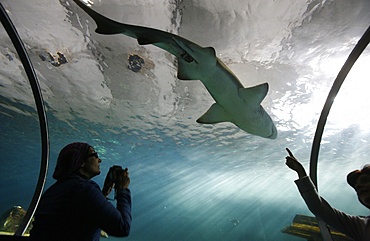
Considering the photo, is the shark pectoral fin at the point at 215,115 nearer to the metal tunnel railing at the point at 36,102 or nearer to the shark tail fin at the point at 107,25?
the shark tail fin at the point at 107,25

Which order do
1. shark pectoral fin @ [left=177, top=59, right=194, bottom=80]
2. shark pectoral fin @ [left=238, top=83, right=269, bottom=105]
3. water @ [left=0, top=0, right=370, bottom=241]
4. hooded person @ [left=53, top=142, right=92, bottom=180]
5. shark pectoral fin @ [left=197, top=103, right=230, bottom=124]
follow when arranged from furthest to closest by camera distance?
1. water @ [left=0, top=0, right=370, bottom=241]
2. shark pectoral fin @ [left=197, top=103, right=230, bottom=124]
3. shark pectoral fin @ [left=238, top=83, right=269, bottom=105]
4. shark pectoral fin @ [left=177, top=59, right=194, bottom=80]
5. hooded person @ [left=53, top=142, right=92, bottom=180]

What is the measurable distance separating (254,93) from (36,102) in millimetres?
3465

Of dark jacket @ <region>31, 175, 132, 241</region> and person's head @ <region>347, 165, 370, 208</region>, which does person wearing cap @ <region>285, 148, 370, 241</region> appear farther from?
dark jacket @ <region>31, 175, 132, 241</region>

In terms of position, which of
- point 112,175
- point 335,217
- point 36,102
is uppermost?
point 36,102

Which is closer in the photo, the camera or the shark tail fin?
the camera

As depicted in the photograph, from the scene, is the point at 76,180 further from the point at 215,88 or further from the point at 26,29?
the point at 26,29

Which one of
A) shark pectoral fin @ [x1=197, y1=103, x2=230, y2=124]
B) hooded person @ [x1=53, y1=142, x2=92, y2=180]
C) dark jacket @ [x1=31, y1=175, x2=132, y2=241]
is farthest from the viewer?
shark pectoral fin @ [x1=197, y1=103, x2=230, y2=124]

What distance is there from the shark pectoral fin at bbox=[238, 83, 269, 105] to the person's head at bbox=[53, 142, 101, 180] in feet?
9.02

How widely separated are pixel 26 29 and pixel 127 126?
10.3 m

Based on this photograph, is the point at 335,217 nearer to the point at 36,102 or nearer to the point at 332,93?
the point at 332,93

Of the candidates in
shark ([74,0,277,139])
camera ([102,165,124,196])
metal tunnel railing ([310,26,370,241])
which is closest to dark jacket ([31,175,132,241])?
camera ([102,165,124,196])

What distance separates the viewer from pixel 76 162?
2010 mm

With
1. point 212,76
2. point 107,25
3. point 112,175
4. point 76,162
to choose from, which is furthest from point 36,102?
point 212,76

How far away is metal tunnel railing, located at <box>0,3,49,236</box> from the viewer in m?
2.57
